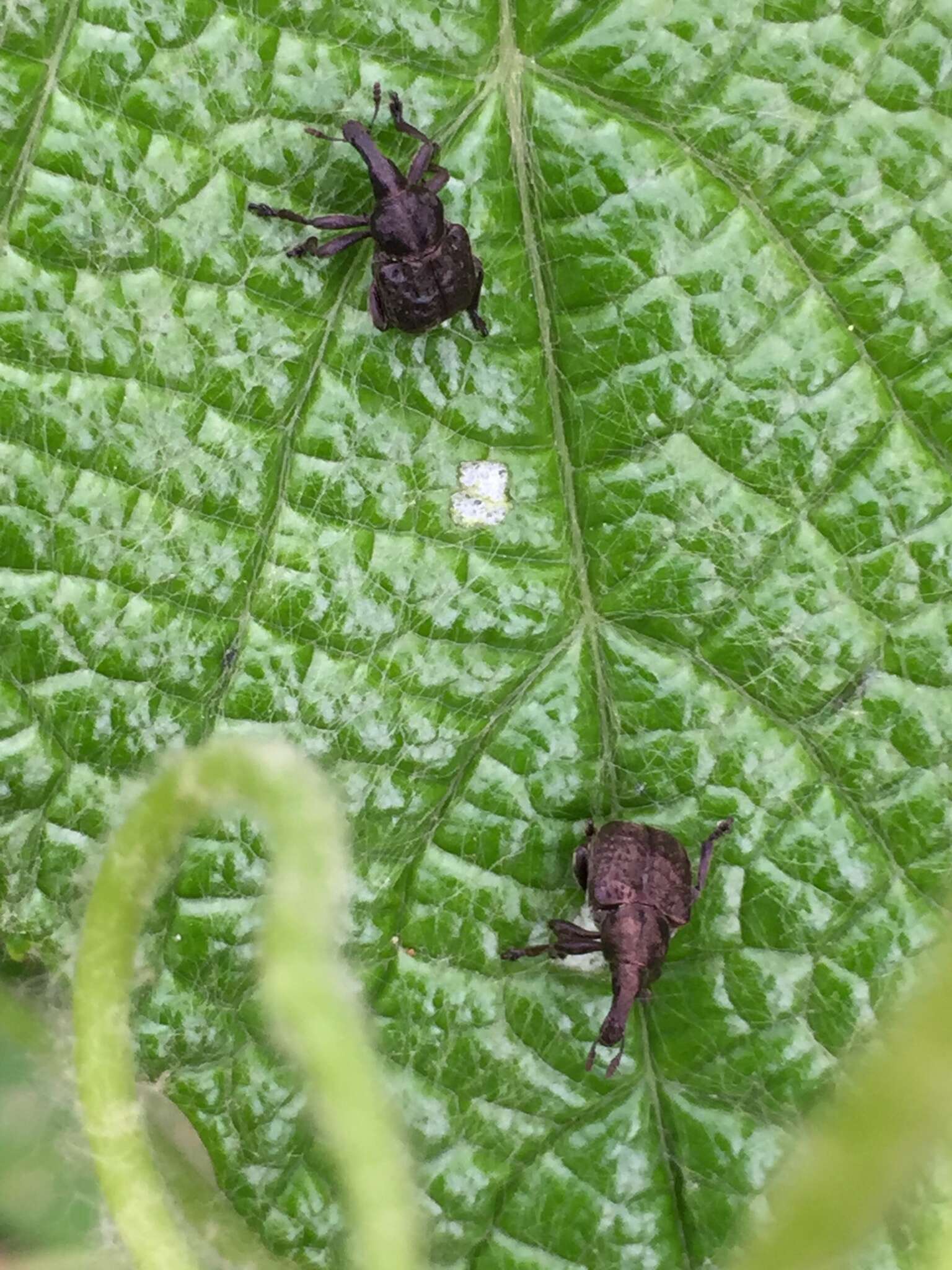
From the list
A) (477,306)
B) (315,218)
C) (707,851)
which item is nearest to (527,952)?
(707,851)

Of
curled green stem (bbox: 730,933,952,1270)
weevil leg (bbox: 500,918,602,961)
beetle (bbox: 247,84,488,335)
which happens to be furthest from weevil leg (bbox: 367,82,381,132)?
curled green stem (bbox: 730,933,952,1270)

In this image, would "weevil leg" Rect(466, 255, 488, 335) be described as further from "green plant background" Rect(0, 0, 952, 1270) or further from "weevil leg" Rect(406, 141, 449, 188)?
"weevil leg" Rect(406, 141, 449, 188)

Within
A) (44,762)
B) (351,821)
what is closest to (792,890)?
(351,821)

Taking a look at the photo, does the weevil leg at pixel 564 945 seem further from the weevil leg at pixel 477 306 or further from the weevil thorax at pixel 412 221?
the weevil thorax at pixel 412 221

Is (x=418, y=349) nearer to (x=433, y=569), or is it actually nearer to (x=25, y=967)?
(x=433, y=569)

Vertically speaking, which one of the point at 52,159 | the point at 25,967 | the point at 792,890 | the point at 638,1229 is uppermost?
the point at 52,159

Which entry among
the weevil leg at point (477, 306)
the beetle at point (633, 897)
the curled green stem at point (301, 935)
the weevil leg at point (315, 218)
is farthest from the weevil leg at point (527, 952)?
the weevil leg at point (315, 218)

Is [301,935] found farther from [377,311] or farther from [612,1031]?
[377,311]
